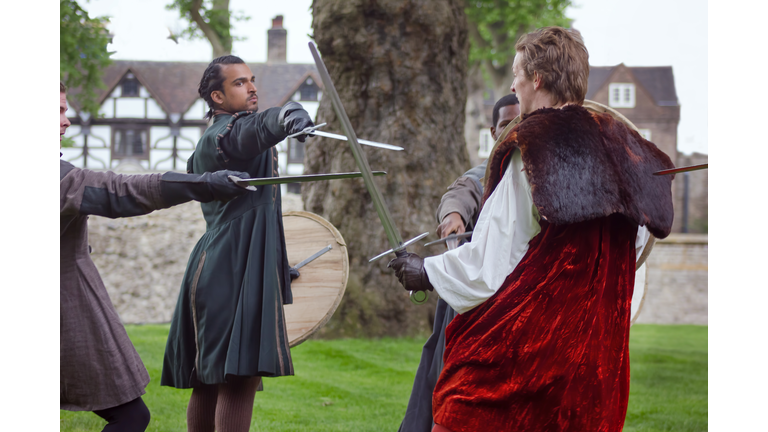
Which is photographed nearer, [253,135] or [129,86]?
[253,135]

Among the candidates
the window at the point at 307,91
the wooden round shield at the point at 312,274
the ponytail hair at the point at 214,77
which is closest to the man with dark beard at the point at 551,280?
the wooden round shield at the point at 312,274

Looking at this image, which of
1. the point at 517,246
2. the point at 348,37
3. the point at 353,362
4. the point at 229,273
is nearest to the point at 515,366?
the point at 517,246

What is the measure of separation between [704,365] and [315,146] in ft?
14.3

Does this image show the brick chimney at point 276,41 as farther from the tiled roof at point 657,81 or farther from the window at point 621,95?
the window at point 621,95

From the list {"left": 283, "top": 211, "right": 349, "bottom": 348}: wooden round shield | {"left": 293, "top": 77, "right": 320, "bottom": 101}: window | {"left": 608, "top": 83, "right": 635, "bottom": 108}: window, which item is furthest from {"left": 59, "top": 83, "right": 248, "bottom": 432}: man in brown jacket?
{"left": 608, "top": 83, "right": 635, "bottom": 108}: window

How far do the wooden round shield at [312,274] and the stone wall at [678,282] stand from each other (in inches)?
448

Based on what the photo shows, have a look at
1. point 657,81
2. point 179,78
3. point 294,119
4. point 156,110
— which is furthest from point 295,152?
point 294,119

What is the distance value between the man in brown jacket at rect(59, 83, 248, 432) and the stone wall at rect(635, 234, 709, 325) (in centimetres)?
1238

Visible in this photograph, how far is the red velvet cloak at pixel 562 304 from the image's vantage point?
6.07 feet

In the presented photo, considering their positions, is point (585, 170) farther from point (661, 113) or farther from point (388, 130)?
point (661, 113)

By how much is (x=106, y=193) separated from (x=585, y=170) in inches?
52.1

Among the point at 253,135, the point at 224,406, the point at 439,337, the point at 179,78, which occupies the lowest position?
the point at 224,406

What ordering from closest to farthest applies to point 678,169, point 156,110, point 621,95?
point 678,169
point 156,110
point 621,95

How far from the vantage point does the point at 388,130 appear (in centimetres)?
649
